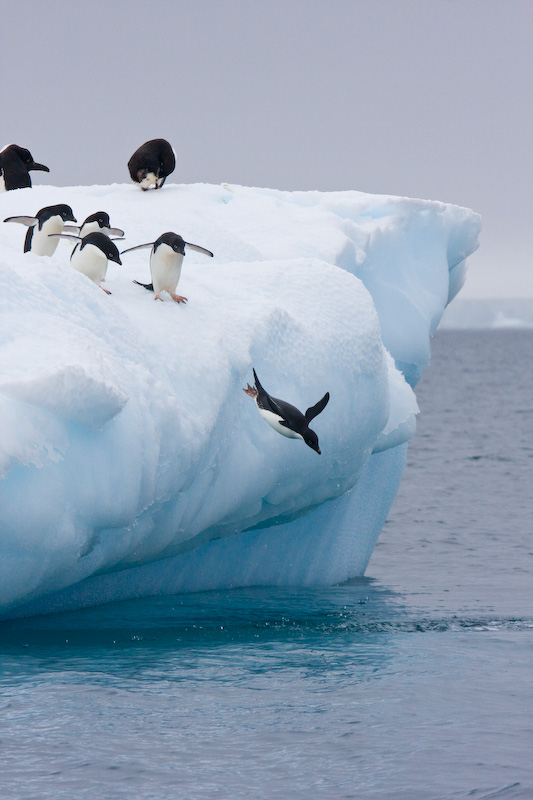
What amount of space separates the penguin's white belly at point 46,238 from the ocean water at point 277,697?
2758 mm

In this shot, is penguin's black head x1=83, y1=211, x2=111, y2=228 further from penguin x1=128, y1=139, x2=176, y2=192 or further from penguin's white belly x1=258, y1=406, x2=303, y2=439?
penguin x1=128, y1=139, x2=176, y2=192

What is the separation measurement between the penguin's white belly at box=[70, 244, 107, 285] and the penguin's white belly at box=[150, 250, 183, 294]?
37 cm

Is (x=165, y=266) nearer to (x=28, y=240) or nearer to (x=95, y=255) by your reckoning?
(x=95, y=255)

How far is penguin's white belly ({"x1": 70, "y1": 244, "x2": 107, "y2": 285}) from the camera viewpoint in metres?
7.89

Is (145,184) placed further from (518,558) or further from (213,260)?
(518,558)

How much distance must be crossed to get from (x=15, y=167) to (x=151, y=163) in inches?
73.3

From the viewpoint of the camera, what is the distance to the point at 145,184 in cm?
1198

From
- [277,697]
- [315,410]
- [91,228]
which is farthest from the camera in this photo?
[91,228]

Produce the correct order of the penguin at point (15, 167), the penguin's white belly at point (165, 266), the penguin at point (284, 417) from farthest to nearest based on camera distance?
the penguin at point (15, 167), the penguin's white belly at point (165, 266), the penguin at point (284, 417)

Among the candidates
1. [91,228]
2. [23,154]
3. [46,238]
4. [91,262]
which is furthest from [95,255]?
[23,154]

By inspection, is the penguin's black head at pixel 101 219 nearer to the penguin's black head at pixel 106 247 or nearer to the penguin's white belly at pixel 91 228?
the penguin's white belly at pixel 91 228

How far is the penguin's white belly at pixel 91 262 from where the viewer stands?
7.89m

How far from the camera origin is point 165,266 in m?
7.86

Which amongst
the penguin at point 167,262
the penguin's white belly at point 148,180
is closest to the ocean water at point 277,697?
the penguin at point 167,262
